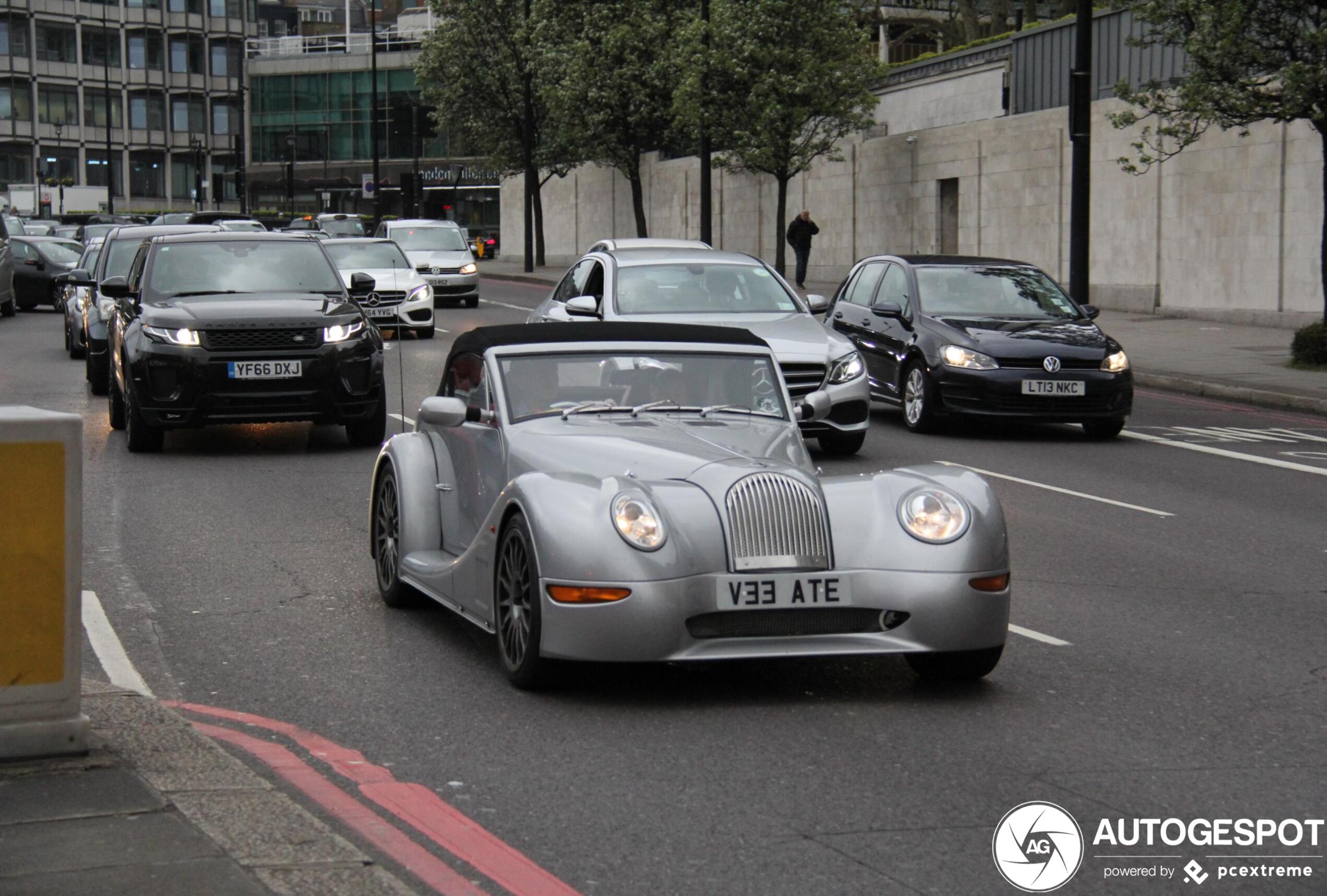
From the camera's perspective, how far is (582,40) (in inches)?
2015

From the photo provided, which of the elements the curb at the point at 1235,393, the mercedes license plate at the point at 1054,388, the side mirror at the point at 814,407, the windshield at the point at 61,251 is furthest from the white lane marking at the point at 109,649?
the windshield at the point at 61,251

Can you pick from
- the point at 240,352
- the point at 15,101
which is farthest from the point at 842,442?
the point at 15,101

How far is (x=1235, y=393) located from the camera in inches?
751

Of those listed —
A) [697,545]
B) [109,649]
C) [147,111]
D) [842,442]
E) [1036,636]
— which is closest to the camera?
[697,545]

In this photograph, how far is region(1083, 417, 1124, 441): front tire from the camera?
1570 centimetres

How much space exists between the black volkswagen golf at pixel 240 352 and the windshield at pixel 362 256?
14012 mm

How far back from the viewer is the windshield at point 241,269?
1480 centimetres

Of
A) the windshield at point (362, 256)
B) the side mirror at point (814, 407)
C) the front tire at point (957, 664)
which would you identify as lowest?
the front tire at point (957, 664)

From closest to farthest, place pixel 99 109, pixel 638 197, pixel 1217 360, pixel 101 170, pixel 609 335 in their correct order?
pixel 609 335
pixel 1217 360
pixel 638 197
pixel 99 109
pixel 101 170

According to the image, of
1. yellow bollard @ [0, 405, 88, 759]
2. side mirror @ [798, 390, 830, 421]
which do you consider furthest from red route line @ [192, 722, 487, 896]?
side mirror @ [798, 390, 830, 421]

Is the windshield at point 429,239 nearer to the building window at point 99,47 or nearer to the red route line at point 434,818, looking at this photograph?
the red route line at point 434,818

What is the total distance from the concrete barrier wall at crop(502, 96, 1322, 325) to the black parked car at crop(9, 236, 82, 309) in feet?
60.1

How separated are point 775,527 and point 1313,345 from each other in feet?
53.9

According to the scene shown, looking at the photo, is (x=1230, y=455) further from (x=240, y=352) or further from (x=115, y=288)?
(x=115, y=288)
